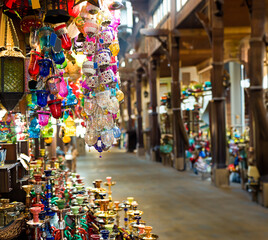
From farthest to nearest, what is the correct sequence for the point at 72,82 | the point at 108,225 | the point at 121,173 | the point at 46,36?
1. the point at 121,173
2. the point at 72,82
3. the point at 108,225
4. the point at 46,36

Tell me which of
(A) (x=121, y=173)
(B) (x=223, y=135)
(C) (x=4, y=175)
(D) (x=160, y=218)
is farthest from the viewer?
(A) (x=121, y=173)

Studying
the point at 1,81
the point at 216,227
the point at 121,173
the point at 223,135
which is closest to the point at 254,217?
the point at 216,227

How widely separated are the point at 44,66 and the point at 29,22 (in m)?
0.47

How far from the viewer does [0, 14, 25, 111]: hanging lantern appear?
271cm

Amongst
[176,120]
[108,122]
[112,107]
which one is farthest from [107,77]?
[176,120]

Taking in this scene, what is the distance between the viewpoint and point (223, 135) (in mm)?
11344

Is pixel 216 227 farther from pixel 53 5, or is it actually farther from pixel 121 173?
pixel 121 173

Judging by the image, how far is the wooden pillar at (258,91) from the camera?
862 cm

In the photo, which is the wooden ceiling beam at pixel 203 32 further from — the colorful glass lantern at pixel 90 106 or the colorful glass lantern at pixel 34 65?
the colorful glass lantern at pixel 34 65

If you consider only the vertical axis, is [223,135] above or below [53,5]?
below

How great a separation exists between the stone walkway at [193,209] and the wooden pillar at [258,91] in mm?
1118

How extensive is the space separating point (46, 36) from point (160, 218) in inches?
221

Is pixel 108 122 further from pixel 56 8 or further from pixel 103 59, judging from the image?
pixel 56 8

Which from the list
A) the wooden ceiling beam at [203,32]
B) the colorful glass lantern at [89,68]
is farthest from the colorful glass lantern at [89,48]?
the wooden ceiling beam at [203,32]
